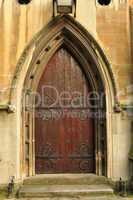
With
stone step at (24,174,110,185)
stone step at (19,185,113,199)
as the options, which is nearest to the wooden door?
stone step at (24,174,110,185)

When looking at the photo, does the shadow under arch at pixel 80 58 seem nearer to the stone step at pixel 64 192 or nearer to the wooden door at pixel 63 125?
the wooden door at pixel 63 125

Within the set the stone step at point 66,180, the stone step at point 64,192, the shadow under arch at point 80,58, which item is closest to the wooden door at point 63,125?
the shadow under arch at point 80,58

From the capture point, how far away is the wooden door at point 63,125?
8977 mm

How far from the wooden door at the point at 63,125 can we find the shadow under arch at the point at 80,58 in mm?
230

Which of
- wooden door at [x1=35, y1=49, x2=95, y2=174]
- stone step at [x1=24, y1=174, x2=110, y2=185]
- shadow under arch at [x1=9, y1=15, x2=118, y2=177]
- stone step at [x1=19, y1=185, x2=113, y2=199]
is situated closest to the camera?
stone step at [x1=19, y1=185, x2=113, y2=199]

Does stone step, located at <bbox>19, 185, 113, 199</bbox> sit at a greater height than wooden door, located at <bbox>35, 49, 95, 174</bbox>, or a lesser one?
lesser

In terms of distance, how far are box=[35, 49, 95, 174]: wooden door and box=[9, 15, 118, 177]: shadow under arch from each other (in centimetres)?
23

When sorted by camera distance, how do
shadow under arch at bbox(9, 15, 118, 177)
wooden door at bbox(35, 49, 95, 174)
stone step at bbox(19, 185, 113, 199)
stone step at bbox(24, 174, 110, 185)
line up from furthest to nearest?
1. wooden door at bbox(35, 49, 95, 174)
2. shadow under arch at bbox(9, 15, 118, 177)
3. stone step at bbox(24, 174, 110, 185)
4. stone step at bbox(19, 185, 113, 199)

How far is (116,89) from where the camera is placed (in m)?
8.59

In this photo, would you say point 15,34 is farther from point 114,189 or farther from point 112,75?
point 114,189

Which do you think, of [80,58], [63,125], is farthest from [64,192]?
[80,58]

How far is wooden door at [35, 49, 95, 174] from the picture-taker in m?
8.98

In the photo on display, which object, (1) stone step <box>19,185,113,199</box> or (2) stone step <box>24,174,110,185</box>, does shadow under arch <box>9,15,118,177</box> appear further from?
(1) stone step <box>19,185,113,199</box>

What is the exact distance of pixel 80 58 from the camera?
9008 millimetres
